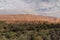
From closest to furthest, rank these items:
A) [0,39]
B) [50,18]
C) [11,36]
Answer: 1. [0,39]
2. [11,36]
3. [50,18]

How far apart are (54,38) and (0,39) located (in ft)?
22.0

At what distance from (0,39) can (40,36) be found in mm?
5266

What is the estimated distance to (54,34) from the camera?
30.7m

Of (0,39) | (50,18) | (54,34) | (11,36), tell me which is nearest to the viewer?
(0,39)

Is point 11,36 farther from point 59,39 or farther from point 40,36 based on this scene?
point 59,39

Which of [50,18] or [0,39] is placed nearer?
[0,39]

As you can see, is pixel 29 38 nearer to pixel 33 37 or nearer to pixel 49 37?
pixel 33 37

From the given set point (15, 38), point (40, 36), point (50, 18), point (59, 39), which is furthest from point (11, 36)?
point (50, 18)

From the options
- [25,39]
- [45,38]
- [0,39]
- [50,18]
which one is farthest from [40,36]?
[50,18]

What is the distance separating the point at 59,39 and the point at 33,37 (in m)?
2.85

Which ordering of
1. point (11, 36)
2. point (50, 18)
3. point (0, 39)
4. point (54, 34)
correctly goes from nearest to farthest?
point (0, 39), point (11, 36), point (54, 34), point (50, 18)

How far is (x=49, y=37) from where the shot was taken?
2894 centimetres

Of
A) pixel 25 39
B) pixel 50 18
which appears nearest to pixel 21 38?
pixel 25 39

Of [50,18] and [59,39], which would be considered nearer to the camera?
[59,39]
